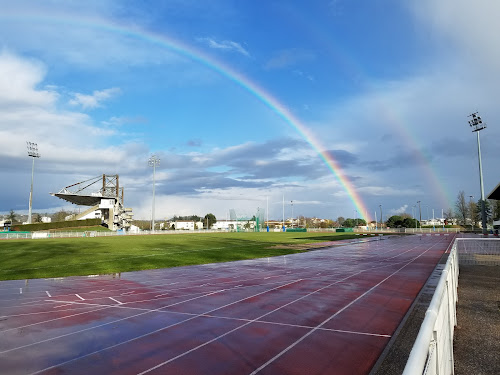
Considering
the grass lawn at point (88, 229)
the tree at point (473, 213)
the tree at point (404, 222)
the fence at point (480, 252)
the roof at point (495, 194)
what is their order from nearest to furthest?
the fence at point (480, 252) < the roof at point (495, 194) < the grass lawn at point (88, 229) < the tree at point (473, 213) < the tree at point (404, 222)

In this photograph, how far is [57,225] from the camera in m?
85.1

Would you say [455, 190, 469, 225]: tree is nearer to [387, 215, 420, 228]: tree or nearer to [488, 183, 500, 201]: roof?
[387, 215, 420, 228]: tree

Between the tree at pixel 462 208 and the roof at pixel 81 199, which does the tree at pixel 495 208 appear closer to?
the tree at pixel 462 208

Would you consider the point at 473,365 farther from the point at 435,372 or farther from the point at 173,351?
the point at 173,351

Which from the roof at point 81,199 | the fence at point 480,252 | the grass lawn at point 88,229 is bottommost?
the fence at point 480,252

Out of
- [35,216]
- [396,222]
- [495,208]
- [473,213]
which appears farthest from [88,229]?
[473,213]

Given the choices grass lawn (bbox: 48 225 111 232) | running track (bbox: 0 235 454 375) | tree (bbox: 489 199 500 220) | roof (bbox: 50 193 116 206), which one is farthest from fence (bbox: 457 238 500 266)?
tree (bbox: 489 199 500 220)

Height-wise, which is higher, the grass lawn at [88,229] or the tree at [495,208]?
the tree at [495,208]

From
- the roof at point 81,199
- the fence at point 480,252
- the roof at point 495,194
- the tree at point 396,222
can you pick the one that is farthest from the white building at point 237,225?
the fence at point 480,252

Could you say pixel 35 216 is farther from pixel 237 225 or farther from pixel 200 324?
A: pixel 200 324

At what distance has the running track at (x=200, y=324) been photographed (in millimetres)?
6523

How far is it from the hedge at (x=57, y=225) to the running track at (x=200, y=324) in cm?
7202

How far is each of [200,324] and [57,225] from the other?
88484 mm

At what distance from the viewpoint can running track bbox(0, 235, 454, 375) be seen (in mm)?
6523
